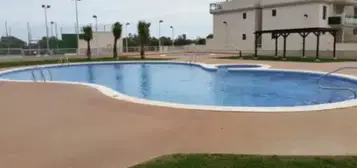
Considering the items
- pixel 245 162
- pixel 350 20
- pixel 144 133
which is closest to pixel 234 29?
pixel 350 20

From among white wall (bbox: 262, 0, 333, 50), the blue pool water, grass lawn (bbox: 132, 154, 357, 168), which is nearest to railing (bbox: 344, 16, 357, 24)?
white wall (bbox: 262, 0, 333, 50)

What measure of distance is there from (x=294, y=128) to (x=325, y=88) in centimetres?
710

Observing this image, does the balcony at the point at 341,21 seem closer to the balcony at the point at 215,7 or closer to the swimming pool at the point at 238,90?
the balcony at the point at 215,7

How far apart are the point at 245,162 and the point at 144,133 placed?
1.92 metres

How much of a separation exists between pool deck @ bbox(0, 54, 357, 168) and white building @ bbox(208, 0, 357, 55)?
79.8ft

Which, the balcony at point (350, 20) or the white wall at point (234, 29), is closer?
the balcony at point (350, 20)

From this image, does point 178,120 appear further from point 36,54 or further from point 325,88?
point 36,54

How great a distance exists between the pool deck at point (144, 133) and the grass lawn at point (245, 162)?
1.04 feet

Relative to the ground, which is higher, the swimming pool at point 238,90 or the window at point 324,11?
the window at point 324,11

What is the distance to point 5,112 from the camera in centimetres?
686

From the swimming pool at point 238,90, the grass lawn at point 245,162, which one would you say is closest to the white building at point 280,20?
the swimming pool at point 238,90

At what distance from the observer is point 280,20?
1276 inches

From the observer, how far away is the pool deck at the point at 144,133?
13.5 ft

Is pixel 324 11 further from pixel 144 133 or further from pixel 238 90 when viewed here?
pixel 144 133
